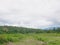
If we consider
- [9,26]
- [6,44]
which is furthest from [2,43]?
[9,26]

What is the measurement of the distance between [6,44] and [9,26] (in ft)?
203

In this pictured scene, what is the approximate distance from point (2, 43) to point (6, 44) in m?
1.00

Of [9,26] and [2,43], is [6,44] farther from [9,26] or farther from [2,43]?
[9,26]

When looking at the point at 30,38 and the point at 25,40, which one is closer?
the point at 25,40

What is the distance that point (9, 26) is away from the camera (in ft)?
293

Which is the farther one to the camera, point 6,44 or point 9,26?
point 9,26

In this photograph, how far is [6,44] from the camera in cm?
2780

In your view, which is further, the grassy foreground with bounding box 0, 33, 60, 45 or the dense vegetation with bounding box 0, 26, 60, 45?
the dense vegetation with bounding box 0, 26, 60, 45

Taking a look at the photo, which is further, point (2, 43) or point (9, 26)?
point (9, 26)

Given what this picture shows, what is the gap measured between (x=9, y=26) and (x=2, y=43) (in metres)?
61.2

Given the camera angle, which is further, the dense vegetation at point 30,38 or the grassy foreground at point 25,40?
the dense vegetation at point 30,38
